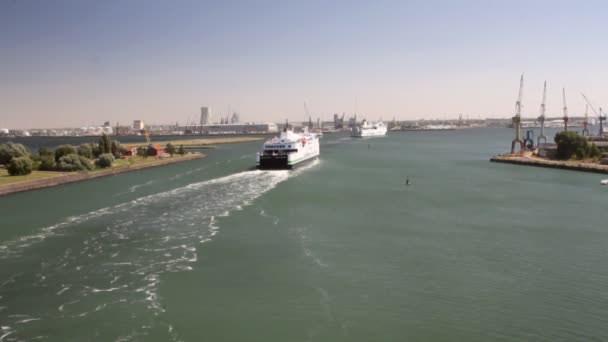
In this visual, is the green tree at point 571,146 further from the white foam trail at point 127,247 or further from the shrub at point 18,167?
the shrub at point 18,167

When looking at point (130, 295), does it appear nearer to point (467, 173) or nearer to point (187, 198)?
point (187, 198)

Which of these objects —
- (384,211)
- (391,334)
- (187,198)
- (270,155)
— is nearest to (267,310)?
(391,334)

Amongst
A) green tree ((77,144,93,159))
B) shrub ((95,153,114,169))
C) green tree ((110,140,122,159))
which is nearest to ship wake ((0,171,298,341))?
shrub ((95,153,114,169))

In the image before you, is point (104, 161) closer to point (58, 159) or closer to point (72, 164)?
point (72, 164)

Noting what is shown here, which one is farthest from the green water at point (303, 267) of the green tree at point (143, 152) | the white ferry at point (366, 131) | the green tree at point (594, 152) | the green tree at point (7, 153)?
the white ferry at point (366, 131)

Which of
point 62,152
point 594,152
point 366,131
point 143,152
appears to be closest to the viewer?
point 62,152

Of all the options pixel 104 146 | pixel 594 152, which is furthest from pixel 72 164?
pixel 594 152
